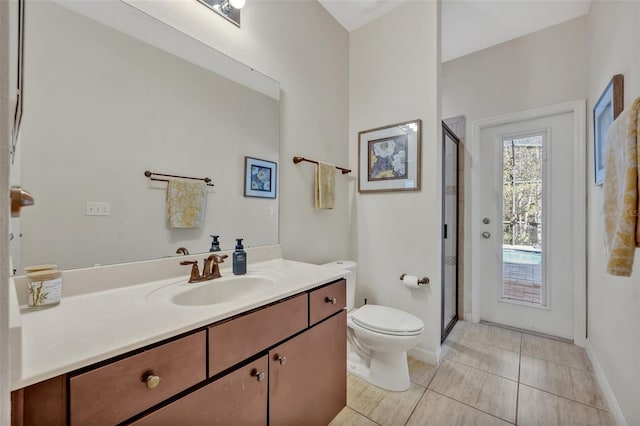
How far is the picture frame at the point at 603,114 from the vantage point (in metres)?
1.36

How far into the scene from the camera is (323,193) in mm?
1994

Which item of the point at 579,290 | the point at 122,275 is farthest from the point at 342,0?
the point at 579,290

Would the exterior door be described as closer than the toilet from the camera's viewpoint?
No

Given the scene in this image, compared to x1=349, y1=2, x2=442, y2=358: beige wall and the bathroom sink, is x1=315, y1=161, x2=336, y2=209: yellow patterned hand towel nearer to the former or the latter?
x1=349, y1=2, x2=442, y2=358: beige wall

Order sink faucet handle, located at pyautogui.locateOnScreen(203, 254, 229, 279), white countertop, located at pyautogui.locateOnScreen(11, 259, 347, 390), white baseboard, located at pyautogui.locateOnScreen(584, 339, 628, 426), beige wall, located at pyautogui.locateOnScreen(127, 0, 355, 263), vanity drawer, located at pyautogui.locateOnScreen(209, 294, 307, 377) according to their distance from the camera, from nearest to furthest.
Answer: white countertop, located at pyautogui.locateOnScreen(11, 259, 347, 390) < vanity drawer, located at pyautogui.locateOnScreen(209, 294, 307, 377) < sink faucet handle, located at pyautogui.locateOnScreen(203, 254, 229, 279) < white baseboard, located at pyautogui.locateOnScreen(584, 339, 628, 426) < beige wall, located at pyautogui.locateOnScreen(127, 0, 355, 263)

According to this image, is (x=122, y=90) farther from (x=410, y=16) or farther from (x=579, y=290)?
(x=579, y=290)

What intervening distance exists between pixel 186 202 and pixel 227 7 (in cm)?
109

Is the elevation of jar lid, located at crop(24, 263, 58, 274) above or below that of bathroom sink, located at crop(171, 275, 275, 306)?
above

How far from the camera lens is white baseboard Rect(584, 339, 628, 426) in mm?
1346

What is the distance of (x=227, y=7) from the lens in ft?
4.79

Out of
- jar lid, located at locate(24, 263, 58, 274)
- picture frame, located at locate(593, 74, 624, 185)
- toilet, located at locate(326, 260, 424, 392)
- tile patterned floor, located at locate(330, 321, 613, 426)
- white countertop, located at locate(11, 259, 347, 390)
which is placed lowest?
tile patterned floor, located at locate(330, 321, 613, 426)

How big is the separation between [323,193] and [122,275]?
1.30m

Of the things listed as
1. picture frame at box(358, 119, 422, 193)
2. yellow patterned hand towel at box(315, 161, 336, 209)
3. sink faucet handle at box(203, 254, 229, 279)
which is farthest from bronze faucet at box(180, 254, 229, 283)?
picture frame at box(358, 119, 422, 193)

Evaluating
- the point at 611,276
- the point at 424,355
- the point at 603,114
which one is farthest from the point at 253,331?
the point at 603,114
